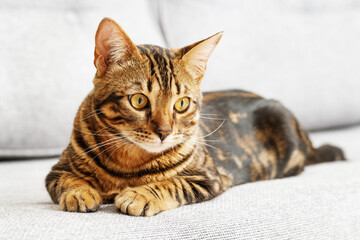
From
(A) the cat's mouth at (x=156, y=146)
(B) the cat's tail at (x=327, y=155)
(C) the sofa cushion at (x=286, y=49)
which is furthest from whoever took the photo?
(C) the sofa cushion at (x=286, y=49)

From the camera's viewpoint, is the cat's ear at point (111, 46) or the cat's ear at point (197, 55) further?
A: the cat's ear at point (197, 55)

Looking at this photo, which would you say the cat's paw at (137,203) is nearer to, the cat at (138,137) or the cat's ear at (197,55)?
the cat at (138,137)

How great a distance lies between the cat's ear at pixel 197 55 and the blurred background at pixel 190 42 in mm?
658

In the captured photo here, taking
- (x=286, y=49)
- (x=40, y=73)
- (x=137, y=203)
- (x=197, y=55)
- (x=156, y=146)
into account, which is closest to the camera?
(x=137, y=203)

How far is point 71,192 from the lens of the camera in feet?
3.17

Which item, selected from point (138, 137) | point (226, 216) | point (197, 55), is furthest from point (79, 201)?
point (197, 55)

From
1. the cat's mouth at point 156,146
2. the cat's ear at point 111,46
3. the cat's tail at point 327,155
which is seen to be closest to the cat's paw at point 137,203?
the cat's mouth at point 156,146

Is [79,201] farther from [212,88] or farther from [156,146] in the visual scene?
[212,88]

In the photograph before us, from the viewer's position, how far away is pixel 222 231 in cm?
87

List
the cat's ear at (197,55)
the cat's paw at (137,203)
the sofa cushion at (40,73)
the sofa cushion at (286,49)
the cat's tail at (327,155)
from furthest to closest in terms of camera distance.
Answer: the sofa cushion at (286,49) < the cat's tail at (327,155) < the sofa cushion at (40,73) < the cat's ear at (197,55) < the cat's paw at (137,203)

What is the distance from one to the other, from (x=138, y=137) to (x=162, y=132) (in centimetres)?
6

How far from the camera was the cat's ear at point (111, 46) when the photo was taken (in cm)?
102

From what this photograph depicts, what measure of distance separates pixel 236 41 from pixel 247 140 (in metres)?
0.80

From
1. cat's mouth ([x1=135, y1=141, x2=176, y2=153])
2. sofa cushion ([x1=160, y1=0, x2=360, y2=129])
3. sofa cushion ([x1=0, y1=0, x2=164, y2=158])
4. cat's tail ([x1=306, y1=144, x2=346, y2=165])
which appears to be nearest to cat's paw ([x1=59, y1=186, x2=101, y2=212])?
cat's mouth ([x1=135, y1=141, x2=176, y2=153])
